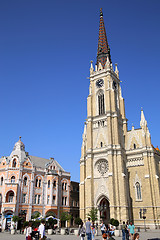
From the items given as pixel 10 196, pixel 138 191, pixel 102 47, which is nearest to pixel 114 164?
pixel 138 191

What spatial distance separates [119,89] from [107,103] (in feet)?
30.7

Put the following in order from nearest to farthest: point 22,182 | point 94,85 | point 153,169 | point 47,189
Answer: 1. point 153,169
2. point 22,182
3. point 47,189
4. point 94,85

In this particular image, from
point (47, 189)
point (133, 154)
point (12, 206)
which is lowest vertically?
point (12, 206)

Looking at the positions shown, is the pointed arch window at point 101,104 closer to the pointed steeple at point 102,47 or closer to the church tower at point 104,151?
the church tower at point 104,151

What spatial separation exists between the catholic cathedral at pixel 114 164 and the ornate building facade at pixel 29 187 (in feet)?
20.9

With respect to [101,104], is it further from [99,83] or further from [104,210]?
[104,210]

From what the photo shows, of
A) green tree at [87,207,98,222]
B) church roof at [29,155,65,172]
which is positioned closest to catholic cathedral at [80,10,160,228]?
green tree at [87,207,98,222]

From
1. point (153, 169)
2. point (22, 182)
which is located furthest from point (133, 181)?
point (22, 182)

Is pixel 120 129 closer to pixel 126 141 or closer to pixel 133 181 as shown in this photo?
pixel 126 141

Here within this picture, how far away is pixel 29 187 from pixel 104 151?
18236 mm

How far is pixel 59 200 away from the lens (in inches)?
2060

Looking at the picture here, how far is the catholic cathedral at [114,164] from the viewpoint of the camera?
4294 centimetres

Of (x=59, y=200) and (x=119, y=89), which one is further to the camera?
(x=119, y=89)

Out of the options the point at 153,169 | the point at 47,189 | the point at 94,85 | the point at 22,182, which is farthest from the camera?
the point at 94,85
